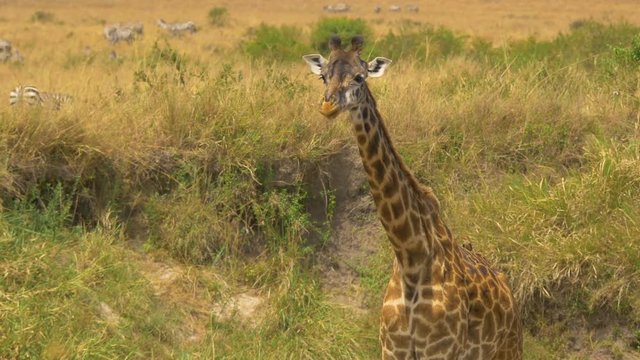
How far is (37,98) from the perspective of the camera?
9266mm

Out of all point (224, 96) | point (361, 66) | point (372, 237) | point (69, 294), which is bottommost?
point (372, 237)

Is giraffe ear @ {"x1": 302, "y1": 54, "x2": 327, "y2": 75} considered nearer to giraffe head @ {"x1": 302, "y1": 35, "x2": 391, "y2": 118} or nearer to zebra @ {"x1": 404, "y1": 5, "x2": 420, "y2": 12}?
giraffe head @ {"x1": 302, "y1": 35, "x2": 391, "y2": 118}

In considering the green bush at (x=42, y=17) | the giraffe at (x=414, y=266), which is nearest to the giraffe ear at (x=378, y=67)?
the giraffe at (x=414, y=266)

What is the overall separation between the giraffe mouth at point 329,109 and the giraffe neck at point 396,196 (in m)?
0.35

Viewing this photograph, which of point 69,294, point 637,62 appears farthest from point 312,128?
point 637,62

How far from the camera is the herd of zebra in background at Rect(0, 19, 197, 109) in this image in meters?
8.88

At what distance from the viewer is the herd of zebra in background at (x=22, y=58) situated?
8.88 m

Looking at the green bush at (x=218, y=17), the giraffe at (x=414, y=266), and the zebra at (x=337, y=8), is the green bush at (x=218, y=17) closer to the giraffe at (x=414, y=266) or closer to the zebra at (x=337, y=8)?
the zebra at (x=337, y=8)

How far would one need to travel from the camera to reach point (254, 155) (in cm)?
853

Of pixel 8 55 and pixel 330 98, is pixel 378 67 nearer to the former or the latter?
pixel 330 98

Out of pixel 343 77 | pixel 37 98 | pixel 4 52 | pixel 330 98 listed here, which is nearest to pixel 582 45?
pixel 37 98

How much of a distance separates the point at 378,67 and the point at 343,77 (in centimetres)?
49

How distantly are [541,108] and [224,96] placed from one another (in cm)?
323

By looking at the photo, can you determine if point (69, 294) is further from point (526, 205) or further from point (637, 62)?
point (637, 62)
